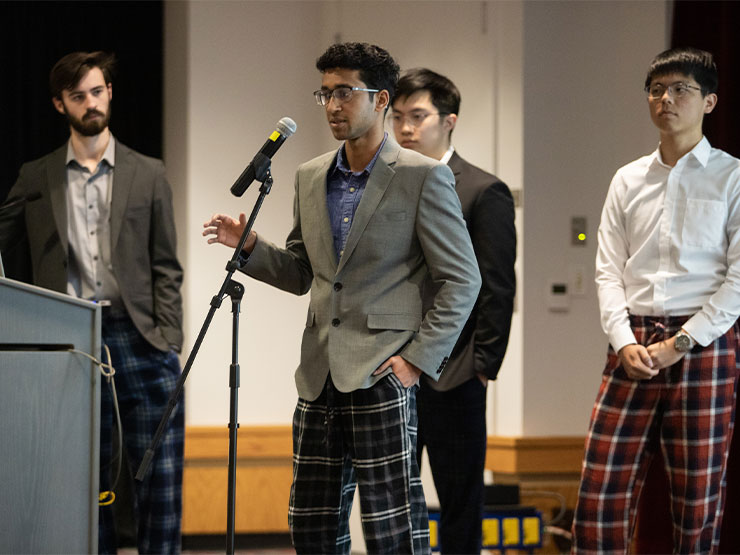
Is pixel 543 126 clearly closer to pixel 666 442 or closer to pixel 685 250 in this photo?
pixel 685 250

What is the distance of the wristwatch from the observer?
285 centimetres

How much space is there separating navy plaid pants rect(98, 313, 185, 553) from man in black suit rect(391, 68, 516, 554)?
2.89 ft

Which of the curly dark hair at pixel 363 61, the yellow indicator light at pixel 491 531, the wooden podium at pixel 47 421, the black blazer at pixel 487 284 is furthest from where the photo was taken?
the yellow indicator light at pixel 491 531

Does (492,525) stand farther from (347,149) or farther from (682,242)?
(347,149)

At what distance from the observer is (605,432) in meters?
2.98

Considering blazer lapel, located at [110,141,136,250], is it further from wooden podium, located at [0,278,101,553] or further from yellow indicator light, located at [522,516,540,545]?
yellow indicator light, located at [522,516,540,545]

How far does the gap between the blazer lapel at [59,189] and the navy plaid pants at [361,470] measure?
1.30 m

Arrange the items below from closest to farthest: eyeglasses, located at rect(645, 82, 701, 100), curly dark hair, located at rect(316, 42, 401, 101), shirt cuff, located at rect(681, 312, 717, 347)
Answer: curly dark hair, located at rect(316, 42, 401, 101), shirt cuff, located at rect(681, 312, 717, 347), eyeglasses, located at rect(645, 82, 701, 100)

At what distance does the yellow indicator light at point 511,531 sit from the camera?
4086 mm

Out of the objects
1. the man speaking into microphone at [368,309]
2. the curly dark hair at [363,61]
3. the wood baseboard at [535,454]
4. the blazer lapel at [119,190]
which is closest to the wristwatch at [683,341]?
the man speaking into microphone at [368,309]

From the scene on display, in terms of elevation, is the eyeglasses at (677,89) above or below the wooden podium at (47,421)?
above

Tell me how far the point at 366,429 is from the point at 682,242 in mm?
1198

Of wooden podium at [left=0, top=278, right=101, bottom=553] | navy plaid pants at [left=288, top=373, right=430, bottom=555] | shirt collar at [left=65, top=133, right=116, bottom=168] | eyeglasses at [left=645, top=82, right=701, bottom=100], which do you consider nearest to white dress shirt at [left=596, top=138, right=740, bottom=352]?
eyeglasses at [left=645, top=82, right=701, bottom=100]

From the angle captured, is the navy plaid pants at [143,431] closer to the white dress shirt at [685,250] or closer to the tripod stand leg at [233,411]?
the tripod stand leg at [233,411]
